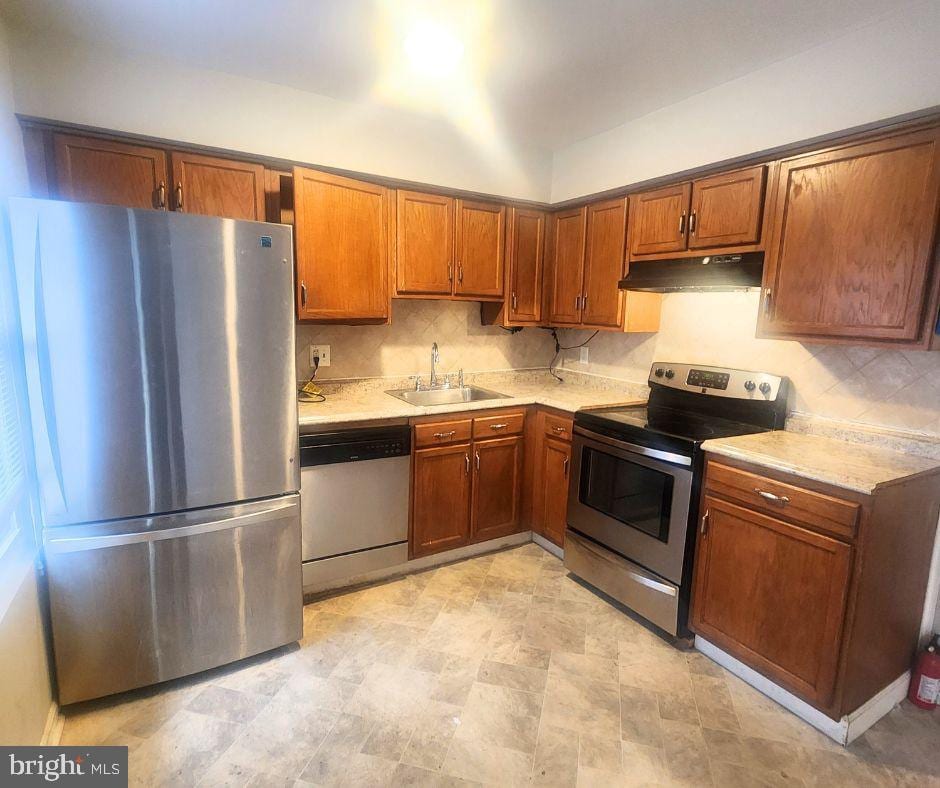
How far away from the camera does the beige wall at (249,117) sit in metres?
2.04

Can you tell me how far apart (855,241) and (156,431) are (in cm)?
268

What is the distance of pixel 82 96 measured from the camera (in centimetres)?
207

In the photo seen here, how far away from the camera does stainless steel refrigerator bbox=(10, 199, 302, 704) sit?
5.32 feet

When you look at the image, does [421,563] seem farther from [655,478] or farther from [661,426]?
[661,426]

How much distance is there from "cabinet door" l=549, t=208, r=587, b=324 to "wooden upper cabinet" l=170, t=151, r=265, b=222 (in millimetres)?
1833

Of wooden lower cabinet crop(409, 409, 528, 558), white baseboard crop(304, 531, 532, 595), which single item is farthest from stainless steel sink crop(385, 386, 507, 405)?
white baseboard crop(304, 531, 532, 595)

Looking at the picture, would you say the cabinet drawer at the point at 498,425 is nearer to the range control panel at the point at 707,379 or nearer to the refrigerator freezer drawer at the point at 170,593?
the range control panel at the point at 707,379

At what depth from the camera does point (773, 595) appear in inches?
74.0

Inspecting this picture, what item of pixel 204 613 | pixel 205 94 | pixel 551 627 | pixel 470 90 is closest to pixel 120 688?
pixel 204 613

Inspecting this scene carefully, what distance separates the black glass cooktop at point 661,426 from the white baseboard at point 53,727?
2456 mm

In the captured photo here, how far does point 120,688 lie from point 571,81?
318cm

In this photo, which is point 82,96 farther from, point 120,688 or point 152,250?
point 120,688

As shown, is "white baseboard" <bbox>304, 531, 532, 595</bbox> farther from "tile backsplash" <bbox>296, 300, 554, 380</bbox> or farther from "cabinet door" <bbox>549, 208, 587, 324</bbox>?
"cabinet door" <bbox>549, 208, 587, 324</bbox>

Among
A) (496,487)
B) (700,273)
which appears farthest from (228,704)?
(700,273)
